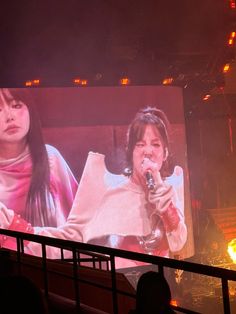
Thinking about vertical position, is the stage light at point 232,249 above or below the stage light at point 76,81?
below

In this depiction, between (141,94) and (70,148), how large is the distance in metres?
1.81

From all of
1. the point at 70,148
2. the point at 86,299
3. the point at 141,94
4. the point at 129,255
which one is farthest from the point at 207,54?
the point at 129,255

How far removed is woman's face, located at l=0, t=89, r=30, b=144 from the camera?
8.00 metres

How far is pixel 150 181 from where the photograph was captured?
29.3 feet

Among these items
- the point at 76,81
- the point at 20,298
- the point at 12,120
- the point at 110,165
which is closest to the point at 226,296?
the point at 20,298

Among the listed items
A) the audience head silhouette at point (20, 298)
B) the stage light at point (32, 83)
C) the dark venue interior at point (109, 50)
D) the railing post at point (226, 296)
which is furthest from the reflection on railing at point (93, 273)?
the stage light at point (32, 83)

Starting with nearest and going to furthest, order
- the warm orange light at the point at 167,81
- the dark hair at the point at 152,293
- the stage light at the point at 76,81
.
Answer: the dark hair at the point at 152,293 < the stage light at the point at 76,81 < the warm orange light at the point at 167,81

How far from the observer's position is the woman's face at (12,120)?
8.00 meters

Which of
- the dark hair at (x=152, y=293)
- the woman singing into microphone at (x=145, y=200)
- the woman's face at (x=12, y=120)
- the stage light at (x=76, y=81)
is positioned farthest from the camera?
the stage light at (x=76, y=81)

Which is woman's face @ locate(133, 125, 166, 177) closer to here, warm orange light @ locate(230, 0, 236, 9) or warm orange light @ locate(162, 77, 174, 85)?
warm orange light @ locate(162, 77, 174, 85)

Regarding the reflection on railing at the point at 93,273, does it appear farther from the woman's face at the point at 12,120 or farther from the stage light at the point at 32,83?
the stage light at the point at 32,83

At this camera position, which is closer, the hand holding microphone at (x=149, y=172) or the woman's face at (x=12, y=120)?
the woman's face at (x=12, y=120)

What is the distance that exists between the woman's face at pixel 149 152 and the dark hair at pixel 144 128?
7cm

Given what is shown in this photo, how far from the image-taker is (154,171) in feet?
29.4
